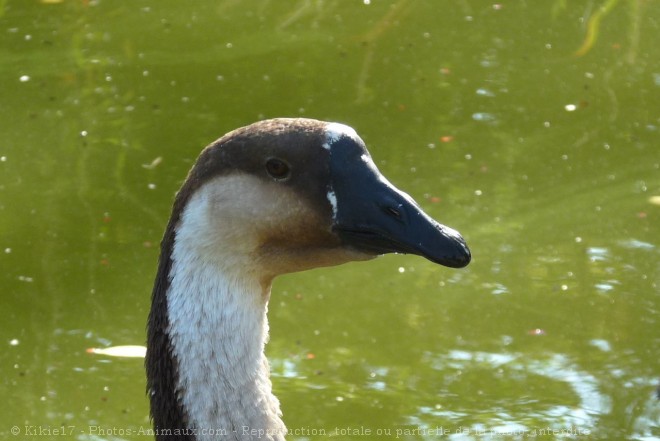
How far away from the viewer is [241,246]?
2.99 meters

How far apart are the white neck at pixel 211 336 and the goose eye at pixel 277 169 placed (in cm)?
19

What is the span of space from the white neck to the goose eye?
19 centimetres

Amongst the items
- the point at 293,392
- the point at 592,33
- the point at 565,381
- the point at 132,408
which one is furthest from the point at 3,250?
the point at 592,33

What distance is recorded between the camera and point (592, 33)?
Result: 6973 mm

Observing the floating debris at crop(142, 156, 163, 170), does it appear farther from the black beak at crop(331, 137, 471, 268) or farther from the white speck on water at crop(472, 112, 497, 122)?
the black beak at crop(331, 137, 471, 268)

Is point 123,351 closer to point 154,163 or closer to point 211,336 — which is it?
point 154,163

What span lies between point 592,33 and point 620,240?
6.67 feet

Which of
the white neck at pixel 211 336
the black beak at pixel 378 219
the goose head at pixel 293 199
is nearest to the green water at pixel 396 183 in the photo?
the white neck at pixel 211 336

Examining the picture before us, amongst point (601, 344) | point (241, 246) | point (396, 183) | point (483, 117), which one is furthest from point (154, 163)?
point (241, 246)

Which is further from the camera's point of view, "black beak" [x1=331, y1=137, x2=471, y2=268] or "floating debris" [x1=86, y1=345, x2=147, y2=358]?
"floating debris" [x1=86, y1=345, x2=147, y2=358]

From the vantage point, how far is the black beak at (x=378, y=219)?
9.18 ft

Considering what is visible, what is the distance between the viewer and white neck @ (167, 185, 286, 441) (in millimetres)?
2949

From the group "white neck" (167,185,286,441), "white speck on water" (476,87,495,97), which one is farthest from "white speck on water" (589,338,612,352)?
"white neck" (167,185,286,441)

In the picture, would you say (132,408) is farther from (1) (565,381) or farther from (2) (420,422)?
(1) (565,381)
